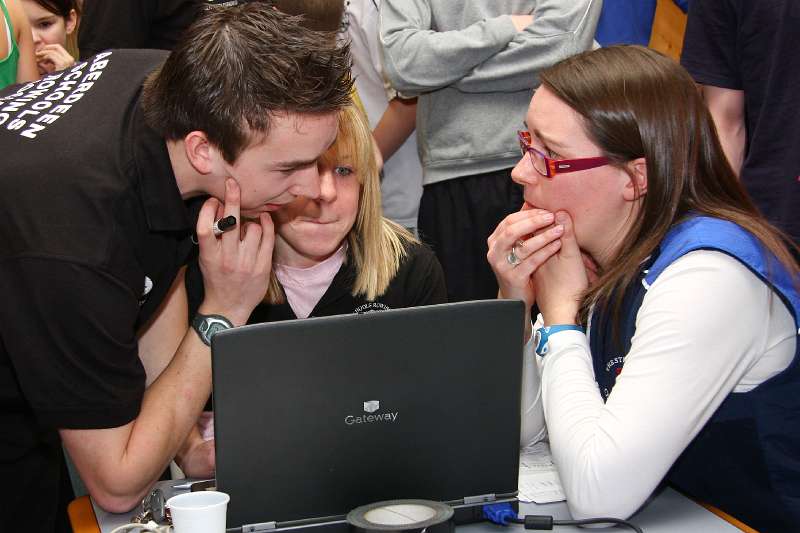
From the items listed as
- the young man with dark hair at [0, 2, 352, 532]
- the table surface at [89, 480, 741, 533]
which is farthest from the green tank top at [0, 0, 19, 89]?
the table surface at [89, 480, 741, 533]

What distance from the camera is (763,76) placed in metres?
2.48

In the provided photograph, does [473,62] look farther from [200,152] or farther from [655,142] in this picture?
[200,152]

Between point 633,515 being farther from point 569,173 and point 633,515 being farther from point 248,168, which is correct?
point 248,168

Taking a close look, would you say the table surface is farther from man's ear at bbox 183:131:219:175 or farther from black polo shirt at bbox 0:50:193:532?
man's ear at bbox 183:131:219:175

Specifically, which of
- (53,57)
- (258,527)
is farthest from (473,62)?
(258,527)

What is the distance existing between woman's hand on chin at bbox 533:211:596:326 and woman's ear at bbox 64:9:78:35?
7.19ft

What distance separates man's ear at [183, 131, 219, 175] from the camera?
1624 millimetres

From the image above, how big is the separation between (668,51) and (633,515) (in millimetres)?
2170

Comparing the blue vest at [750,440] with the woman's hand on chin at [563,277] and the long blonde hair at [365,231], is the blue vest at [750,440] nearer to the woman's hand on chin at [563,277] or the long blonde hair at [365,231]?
the woman's hand on chin at [563,277]

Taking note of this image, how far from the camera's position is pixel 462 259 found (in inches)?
114

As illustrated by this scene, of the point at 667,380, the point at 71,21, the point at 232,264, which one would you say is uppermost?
the point at 71,21

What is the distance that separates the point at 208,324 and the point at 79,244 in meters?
0.37

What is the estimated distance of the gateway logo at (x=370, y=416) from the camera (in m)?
1.33

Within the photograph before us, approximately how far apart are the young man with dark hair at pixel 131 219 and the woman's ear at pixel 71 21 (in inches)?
67.1
